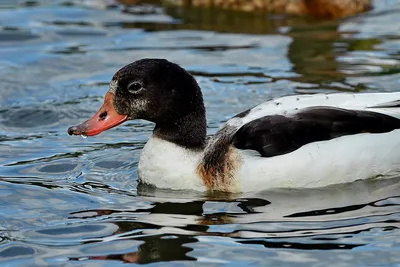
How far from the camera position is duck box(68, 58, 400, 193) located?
8.60 metres

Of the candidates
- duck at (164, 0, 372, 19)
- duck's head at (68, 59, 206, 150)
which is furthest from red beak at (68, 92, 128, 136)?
duck at (164, 0, 372, 19)

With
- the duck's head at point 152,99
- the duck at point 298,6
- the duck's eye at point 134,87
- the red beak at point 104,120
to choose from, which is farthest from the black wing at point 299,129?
the duck at point 298,6

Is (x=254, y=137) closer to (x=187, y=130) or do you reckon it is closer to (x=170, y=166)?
(x=187, y=130)

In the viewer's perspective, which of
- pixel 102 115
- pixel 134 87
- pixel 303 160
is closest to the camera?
pixel 303 160

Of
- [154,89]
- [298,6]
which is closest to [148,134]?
[154,89]

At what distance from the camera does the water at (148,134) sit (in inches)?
293

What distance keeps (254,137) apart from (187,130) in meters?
0.67

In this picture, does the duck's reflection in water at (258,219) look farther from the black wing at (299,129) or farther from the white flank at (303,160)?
the black wing at (299,129)

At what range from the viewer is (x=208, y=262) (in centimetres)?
715

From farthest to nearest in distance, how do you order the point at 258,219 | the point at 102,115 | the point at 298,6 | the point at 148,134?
1. the point at 298,6
2. the point at 148,134
3. the point at 102,115
4. the point at 258,219

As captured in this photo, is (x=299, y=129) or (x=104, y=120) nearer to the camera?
(x=299, y=129)

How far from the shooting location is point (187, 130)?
8.98 metres

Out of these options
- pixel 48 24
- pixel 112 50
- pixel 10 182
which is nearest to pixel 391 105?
pixel 10 182

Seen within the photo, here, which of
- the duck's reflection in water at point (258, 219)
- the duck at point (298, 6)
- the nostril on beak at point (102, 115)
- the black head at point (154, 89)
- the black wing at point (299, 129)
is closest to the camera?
the duck's reflection in water at point (258, 219)
